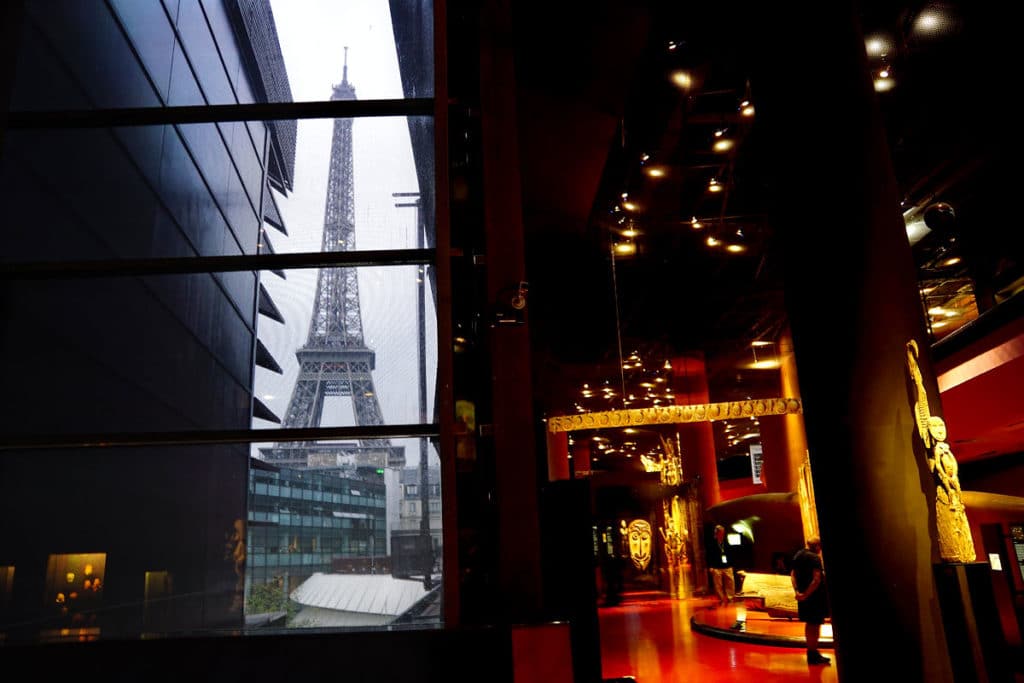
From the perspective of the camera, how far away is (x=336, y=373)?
7.35ft

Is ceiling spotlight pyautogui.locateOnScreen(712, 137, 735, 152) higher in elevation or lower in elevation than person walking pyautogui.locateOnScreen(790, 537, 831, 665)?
higher

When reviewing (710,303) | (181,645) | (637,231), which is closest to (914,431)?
(181,645)

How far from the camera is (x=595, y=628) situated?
524cm

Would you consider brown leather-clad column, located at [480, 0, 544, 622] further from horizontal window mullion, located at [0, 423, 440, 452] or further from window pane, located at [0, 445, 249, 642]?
window pane, located at [0, 445, 249, 642]

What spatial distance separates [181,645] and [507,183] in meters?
4.11

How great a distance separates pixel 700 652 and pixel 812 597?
73.5 inches

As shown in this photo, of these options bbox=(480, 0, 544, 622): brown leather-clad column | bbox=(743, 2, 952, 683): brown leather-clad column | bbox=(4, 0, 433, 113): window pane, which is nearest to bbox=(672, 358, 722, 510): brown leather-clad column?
bbox=(480, 0, 544, 622): brown leather-clad column

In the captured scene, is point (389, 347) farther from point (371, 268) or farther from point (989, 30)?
point (989, 30)

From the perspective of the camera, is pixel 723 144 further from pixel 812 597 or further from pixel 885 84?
pixel 812 597

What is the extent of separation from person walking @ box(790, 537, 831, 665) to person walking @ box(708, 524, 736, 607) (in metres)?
7.63

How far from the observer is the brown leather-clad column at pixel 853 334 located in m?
4.09

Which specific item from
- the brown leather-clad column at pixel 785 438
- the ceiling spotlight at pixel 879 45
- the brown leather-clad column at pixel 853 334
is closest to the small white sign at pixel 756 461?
the brown leather-clad column at pixel 785 438

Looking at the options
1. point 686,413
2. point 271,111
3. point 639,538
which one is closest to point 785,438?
point 639,538

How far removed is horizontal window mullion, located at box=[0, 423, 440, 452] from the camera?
2.21 meters
